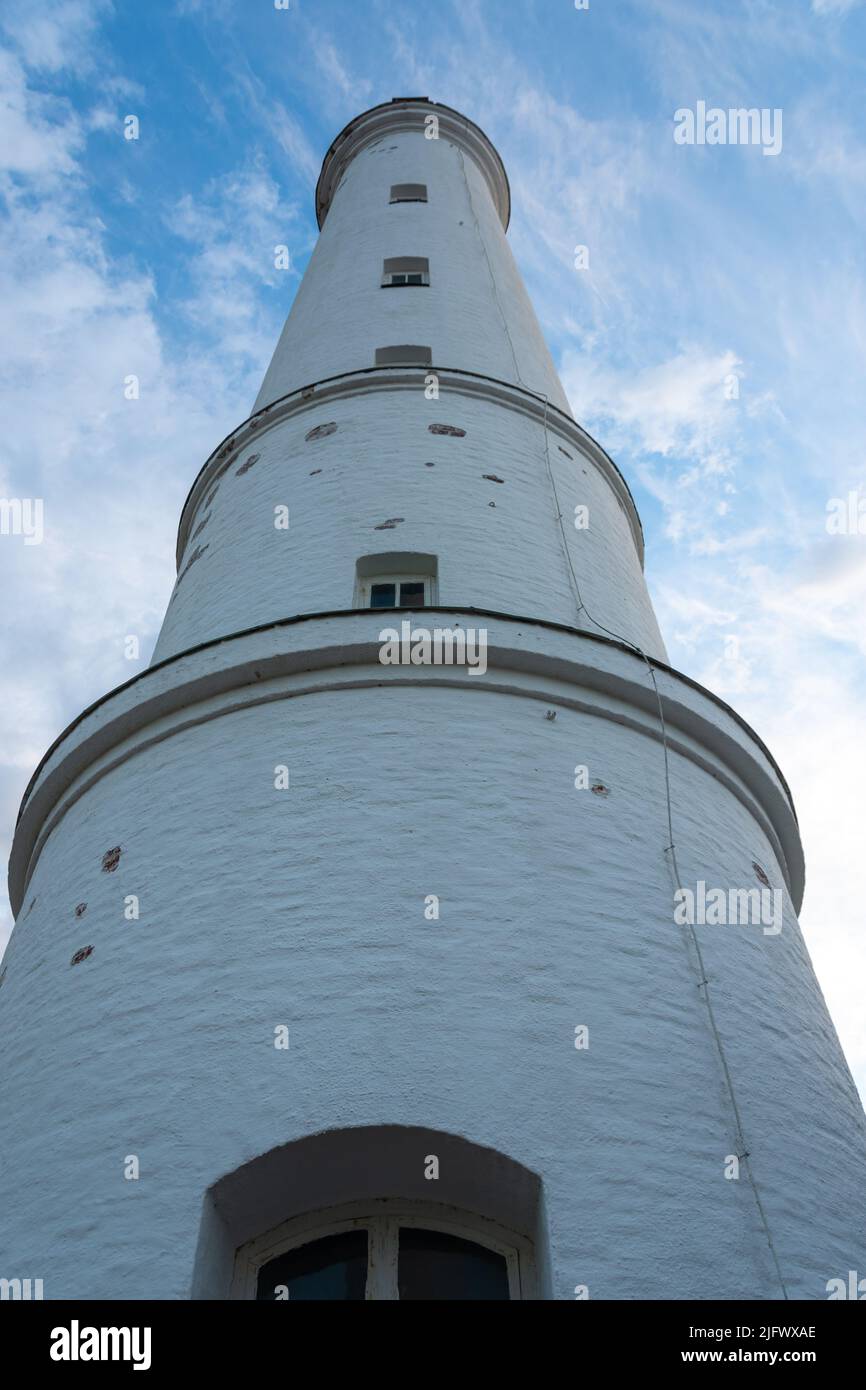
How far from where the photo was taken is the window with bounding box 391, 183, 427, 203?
1917 centimetres

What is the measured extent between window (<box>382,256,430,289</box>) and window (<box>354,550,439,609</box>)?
23.9 feet

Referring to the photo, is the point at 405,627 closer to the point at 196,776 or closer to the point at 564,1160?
the point at 196,776

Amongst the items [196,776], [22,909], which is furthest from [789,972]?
[22,909]

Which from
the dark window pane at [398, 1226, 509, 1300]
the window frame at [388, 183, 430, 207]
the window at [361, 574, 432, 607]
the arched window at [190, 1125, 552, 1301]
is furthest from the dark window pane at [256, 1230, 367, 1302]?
the window frame at [388, 183, 430, 207]

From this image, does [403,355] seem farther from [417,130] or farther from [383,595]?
[417,130]

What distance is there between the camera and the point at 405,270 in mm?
16188

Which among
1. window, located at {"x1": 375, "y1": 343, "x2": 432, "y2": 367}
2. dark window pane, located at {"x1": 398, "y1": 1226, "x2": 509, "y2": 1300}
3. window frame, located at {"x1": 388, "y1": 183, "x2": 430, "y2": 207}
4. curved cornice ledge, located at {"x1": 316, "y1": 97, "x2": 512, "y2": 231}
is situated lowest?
dark window pane, located at {"x1": 398, "y1": 1226, "x2": 509, "y2": 1300}

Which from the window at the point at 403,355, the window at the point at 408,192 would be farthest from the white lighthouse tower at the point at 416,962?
the window at the point at 408,192

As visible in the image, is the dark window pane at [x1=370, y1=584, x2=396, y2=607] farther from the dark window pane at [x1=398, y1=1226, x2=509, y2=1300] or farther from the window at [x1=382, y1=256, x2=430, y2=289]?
the window at [x1=382, y1=256, x2=430, y2=289]

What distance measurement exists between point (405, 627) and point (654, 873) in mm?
2235

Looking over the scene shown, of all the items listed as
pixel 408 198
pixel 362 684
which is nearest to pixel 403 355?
pixel 362 684

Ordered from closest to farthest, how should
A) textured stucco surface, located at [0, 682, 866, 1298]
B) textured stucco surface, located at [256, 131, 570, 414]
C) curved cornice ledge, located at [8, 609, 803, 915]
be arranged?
textured stucco surface, located at [0, 682, 866, 1298] → curved cornice ledge, located at [8, 609, 803, 915] → textured stucco surface, located at [256, 131, 570, 414]

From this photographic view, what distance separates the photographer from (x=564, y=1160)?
5.38m

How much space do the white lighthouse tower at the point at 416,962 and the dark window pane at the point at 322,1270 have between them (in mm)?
17
